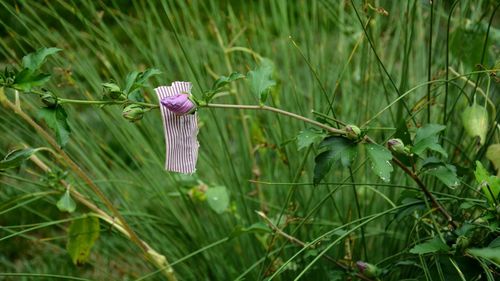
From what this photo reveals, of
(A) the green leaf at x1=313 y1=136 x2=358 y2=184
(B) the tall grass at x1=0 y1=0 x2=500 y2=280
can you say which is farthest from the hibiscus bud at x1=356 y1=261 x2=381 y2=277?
(A) the green leaf at x1=313 y1=136 x2=358 y2=184

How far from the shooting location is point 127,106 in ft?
2.62

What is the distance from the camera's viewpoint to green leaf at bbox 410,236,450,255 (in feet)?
2.51

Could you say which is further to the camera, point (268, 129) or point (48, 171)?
point (268, 129)

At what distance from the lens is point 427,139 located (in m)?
0.80

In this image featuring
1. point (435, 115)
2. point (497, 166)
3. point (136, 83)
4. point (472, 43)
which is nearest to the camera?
point (136, 83)

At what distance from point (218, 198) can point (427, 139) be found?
1.46 ft

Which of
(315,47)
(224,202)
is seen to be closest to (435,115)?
(315,47)

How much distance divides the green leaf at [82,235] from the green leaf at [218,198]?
198mm

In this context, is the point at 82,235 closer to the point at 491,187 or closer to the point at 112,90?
the point at 112,90

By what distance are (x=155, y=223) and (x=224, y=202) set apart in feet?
0.62

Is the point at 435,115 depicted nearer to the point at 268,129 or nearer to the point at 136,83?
the point at 268,129

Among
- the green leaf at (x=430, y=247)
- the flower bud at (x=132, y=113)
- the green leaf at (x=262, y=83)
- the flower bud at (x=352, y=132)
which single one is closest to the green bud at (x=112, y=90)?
the flower bud at (x=132, y=113)

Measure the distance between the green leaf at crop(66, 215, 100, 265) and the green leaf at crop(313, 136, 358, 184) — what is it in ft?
1.30

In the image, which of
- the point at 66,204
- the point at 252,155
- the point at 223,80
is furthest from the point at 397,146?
the point at 252,155
